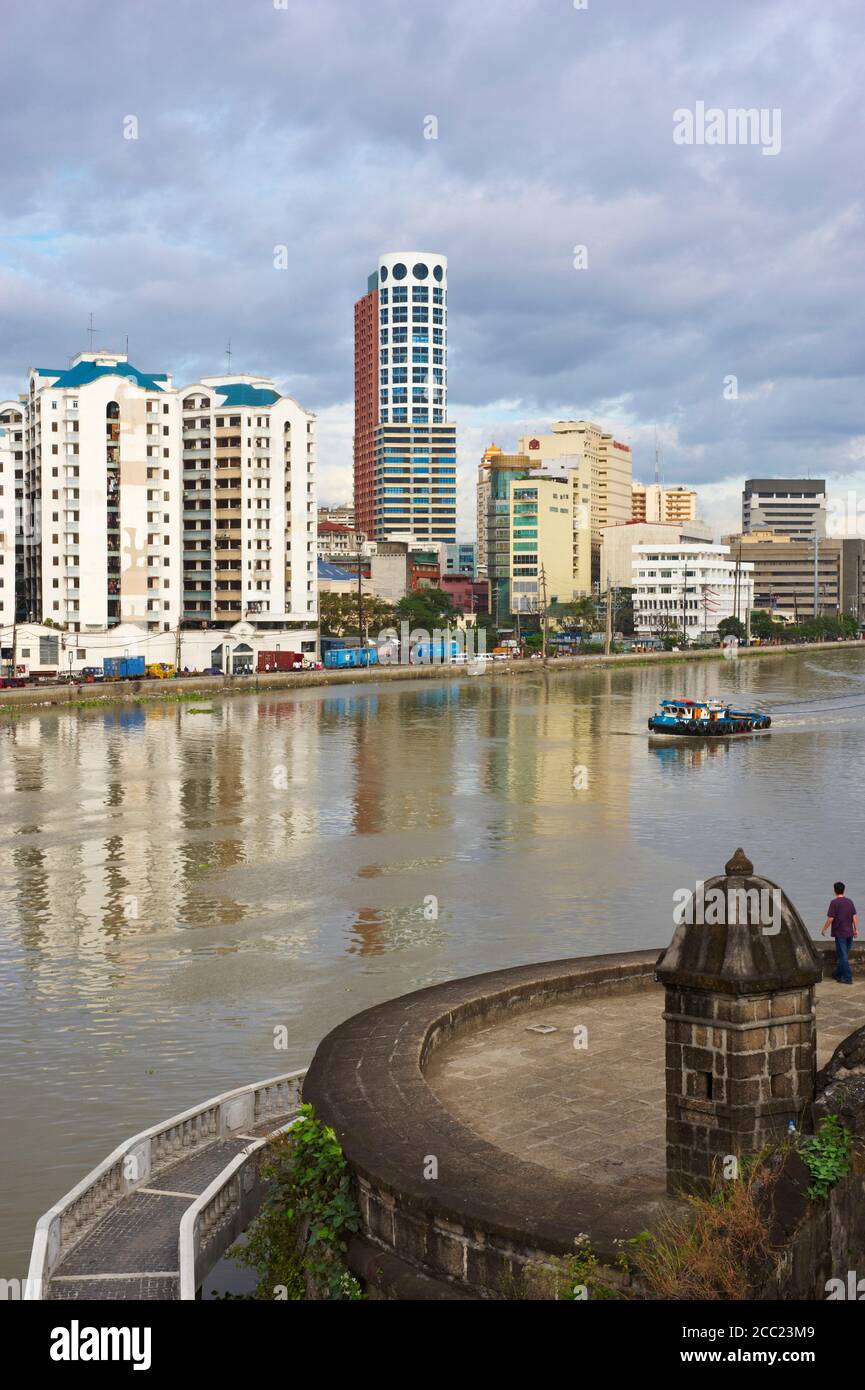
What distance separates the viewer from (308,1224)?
477 inches

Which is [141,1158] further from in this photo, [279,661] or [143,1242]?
[279,661]

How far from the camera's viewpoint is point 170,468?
130 m

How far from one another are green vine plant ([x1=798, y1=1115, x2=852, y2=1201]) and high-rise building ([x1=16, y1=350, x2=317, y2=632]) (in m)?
121

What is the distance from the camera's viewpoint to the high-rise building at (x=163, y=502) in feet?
412

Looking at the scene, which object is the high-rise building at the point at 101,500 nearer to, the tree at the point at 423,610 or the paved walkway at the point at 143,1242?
the tree at the point at 423,610

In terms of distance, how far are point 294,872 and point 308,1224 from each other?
28.1 m

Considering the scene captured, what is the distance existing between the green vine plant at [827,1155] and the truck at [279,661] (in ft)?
401

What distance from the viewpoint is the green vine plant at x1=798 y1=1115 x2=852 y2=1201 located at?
9.82 meters

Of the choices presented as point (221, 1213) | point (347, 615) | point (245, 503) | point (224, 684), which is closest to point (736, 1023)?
point (221, 1213)

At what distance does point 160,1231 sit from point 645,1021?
6.41 metres

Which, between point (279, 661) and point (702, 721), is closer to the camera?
point (702, 721)

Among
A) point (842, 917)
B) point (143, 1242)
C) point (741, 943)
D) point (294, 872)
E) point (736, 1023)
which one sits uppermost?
point (741, 943)

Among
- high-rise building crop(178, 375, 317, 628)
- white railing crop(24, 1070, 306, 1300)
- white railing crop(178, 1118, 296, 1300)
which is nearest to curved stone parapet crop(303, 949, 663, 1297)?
white railing crop(178, 1118, 296, 1300)

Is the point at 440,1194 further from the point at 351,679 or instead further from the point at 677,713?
the point at 351,679
